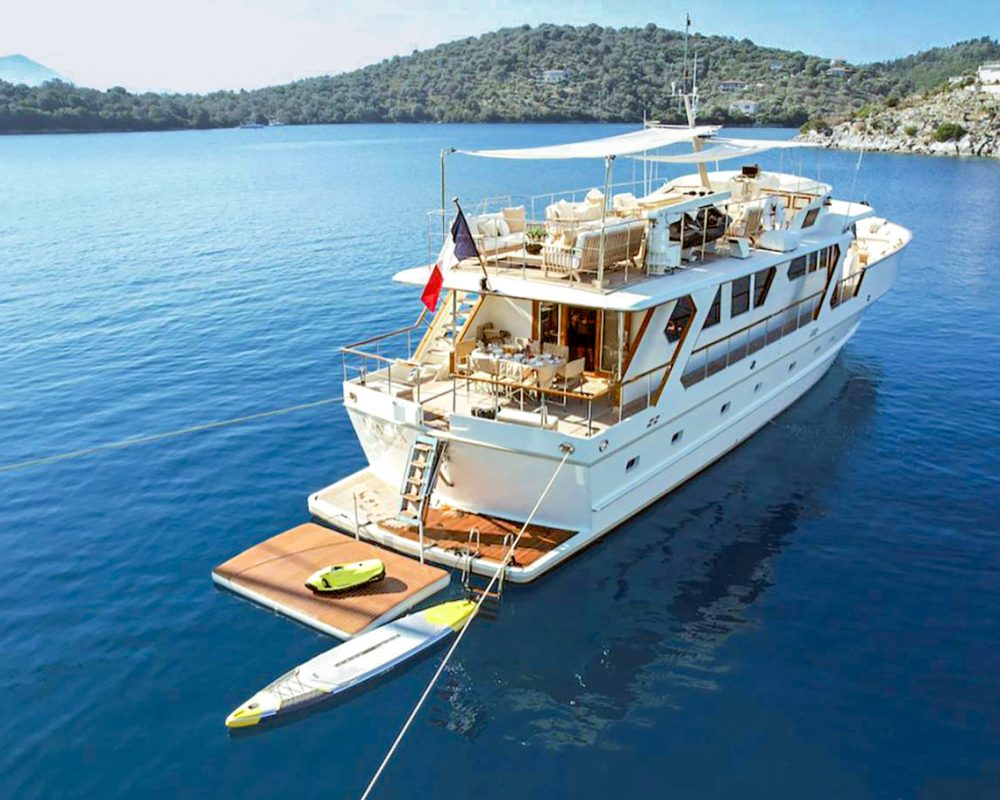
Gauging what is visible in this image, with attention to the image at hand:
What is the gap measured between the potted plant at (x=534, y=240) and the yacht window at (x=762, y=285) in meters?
5.47

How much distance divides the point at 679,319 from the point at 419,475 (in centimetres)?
624

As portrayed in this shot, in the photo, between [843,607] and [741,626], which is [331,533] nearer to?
[741,626]

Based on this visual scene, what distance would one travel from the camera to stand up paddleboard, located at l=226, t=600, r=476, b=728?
11.2 m

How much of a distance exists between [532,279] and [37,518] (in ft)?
38.2

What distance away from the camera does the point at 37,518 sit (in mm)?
16703

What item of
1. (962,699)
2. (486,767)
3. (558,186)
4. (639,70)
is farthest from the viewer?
(639,70)

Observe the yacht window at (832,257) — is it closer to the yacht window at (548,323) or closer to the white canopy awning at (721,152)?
the white canopy awning at (721,152)

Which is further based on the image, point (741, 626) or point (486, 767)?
point (741, 626)

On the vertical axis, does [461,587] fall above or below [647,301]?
below

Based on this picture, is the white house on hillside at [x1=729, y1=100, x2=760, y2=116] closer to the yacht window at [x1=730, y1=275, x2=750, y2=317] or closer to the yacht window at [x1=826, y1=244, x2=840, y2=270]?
the yacht window at [x1=826, y1=244, x2=840, y2=270]

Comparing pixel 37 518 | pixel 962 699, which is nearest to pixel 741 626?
pixel 962 699

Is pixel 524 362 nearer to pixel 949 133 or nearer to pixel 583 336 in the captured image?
pixel 583 336

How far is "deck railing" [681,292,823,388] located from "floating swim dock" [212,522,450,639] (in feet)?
22.7

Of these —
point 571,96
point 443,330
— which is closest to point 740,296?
point 443,330
